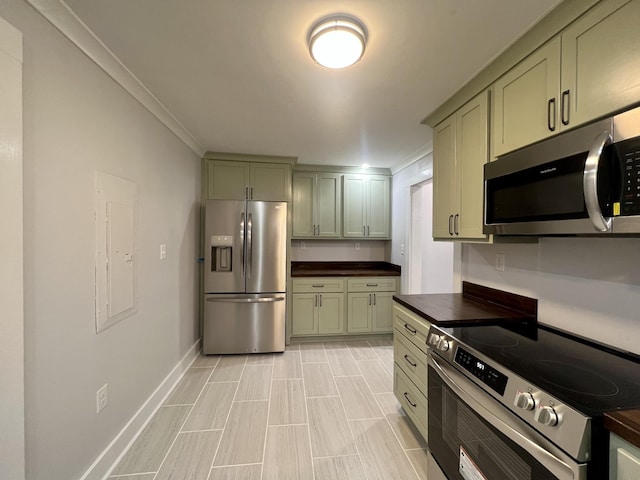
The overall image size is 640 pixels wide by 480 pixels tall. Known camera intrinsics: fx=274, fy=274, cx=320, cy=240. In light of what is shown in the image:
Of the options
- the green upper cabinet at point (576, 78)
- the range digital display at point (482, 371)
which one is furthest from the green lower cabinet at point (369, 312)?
the green upper cabinet at point (576, 78)

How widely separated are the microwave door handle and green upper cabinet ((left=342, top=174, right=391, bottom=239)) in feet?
10.0

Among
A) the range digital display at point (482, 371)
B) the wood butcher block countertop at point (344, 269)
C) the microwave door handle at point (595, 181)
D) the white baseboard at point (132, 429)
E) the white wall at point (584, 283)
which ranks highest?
the microwave door handle at point (595, 181)

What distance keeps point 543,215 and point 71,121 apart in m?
2.27

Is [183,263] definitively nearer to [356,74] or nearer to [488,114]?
[356,74]

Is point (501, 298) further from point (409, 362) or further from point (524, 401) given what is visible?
point (524, 401)

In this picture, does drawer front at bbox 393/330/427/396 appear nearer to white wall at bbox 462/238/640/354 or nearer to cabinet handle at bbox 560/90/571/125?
white wall at bbox 462/238/640/354

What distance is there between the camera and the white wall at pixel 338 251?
4176 mm

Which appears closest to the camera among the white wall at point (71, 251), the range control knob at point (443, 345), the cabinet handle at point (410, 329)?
the white wall at point (71, 251)

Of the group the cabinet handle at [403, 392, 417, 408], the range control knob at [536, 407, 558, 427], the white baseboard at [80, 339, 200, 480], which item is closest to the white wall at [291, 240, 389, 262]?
the white baseboard at [80, 339, 200, 480]

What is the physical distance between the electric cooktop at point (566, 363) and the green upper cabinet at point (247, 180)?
2677 millimetres

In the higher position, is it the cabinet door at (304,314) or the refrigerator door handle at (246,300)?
the refrigerator door handle at (246,300)

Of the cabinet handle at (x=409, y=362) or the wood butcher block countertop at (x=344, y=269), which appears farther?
the wood butcher block countertop at (x=344, y=269)

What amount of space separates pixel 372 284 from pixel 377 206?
1.17 metres

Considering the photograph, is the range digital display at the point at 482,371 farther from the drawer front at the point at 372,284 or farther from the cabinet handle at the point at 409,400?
the drawer front at the point at 372,284
